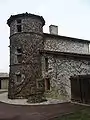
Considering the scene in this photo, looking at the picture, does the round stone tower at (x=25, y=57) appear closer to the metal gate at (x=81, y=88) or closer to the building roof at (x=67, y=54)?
the building roof at (x=67, y=54)

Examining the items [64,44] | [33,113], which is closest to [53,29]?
[64,44]

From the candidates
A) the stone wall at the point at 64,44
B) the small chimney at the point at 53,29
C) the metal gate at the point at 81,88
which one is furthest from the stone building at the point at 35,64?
the small chimney at the point at 53,29

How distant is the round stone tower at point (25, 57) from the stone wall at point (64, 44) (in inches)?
86.0

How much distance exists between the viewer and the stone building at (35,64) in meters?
21.2

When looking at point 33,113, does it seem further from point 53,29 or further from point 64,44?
point 53,29

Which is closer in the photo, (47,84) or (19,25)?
(47,84)

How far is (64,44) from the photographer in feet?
87.8

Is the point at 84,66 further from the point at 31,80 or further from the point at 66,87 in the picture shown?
the point at 31,80

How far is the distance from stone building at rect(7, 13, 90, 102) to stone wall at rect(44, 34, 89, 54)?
6.41ft

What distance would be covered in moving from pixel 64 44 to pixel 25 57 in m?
7.86

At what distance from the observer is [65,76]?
21703mm

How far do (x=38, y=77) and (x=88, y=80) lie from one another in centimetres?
736

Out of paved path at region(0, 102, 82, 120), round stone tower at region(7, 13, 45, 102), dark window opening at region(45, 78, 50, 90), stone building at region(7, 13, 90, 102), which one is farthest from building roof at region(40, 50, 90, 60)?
paved path at region(0, 102, 82, 120)

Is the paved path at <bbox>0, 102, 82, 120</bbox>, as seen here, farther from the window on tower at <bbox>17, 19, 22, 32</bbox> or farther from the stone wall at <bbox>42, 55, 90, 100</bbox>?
the window on tower at <bbox>17, 19, 22, 32</bbox>
